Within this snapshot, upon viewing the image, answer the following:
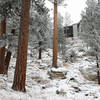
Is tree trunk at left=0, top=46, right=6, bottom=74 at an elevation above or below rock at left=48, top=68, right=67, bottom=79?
above

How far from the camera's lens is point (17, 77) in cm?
551

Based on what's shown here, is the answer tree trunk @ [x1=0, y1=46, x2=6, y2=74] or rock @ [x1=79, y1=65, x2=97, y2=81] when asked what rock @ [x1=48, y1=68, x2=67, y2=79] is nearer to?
rock @ [x1=79, y1=65, x2=97, y2=81]

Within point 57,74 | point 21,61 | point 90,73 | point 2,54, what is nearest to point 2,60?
point 2,54

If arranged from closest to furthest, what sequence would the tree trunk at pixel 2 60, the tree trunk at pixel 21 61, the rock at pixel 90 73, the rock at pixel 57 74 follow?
the tree trunk at pixel 21 61, the tree trunk at pixel 2 60, the rock at pixel 57 74, the rock at pixel 90 73

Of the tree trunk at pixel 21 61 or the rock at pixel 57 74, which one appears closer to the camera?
the tree trunk at pixel 21 61

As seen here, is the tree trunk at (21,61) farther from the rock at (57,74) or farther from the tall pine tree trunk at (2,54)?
the rock at (57,74)

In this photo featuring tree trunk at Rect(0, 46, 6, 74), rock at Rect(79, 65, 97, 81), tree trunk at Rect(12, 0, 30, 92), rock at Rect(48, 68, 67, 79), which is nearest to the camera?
tree trunk at Rect(12, 0, 30, 92)

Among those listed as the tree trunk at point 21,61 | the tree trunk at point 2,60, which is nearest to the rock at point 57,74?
the tree trunk at point 2,60

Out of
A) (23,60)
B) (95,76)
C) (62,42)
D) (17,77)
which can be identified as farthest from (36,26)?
(62,42)

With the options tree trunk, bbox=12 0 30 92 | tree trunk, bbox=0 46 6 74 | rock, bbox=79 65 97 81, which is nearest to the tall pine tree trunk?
tree trunk, bbox=0 46 6 74

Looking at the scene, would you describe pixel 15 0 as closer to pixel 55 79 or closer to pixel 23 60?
pixel 23 60

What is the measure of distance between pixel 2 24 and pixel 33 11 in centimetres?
228

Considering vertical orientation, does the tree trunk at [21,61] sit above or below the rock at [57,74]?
above

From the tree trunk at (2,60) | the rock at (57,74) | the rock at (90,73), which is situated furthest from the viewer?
the rock at (90,73)
